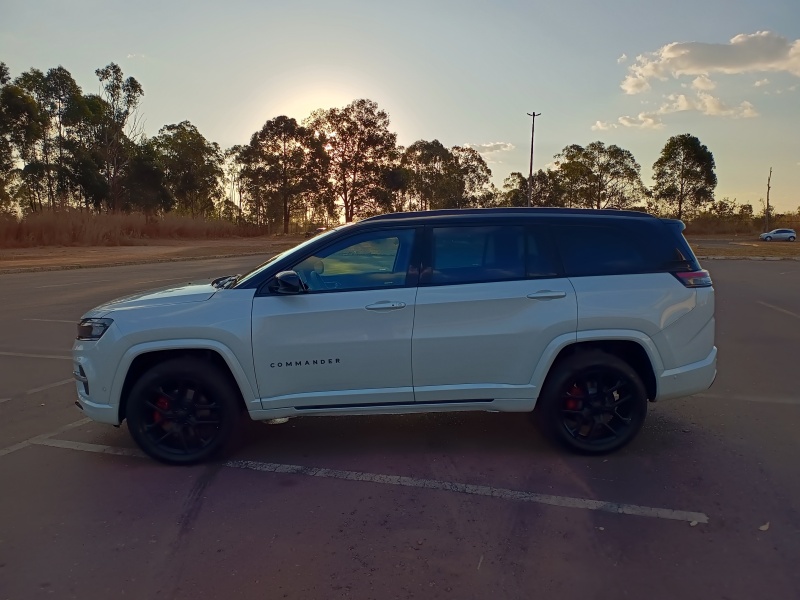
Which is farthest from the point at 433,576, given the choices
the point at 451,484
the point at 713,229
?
the point at 713,229

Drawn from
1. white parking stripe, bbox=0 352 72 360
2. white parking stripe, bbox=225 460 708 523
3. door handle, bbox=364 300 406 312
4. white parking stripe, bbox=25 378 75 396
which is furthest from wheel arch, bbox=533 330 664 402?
white parking stripe, bbox=0 352 72 360

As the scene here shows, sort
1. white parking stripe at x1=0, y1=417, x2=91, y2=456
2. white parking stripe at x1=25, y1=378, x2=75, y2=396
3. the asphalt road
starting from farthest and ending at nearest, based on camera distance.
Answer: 1. white parking stripe at x1=25, y1=378, x2=75, y2=396
2. white parking stripe at x1=0, y1=417, x2=91, y2=456
3. the asphalt road

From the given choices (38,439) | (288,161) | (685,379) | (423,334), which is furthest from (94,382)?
(288,161)

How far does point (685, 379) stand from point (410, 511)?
7.67 feet

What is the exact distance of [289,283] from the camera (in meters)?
4.27

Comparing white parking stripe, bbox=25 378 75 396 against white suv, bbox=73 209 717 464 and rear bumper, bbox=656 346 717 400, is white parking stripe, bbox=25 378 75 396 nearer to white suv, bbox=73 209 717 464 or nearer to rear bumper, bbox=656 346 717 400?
white suv, bbox=73 209 717 464

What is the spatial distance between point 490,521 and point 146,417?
2.54 m

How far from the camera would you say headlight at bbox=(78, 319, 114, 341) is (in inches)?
175

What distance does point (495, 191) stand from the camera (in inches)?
2808

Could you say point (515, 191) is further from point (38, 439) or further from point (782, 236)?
point (38, 439)

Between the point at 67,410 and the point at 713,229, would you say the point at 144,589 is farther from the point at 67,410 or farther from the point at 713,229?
the point at 713,229

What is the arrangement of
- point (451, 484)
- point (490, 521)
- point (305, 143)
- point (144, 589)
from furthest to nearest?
1. point (305, 143)
2. point (451, 484)
3. point (490, 521)
4. point (144, 589)

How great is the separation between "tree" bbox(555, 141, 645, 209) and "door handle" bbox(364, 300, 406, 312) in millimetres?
63673

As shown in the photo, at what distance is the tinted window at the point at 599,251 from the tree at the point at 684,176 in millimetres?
66665
